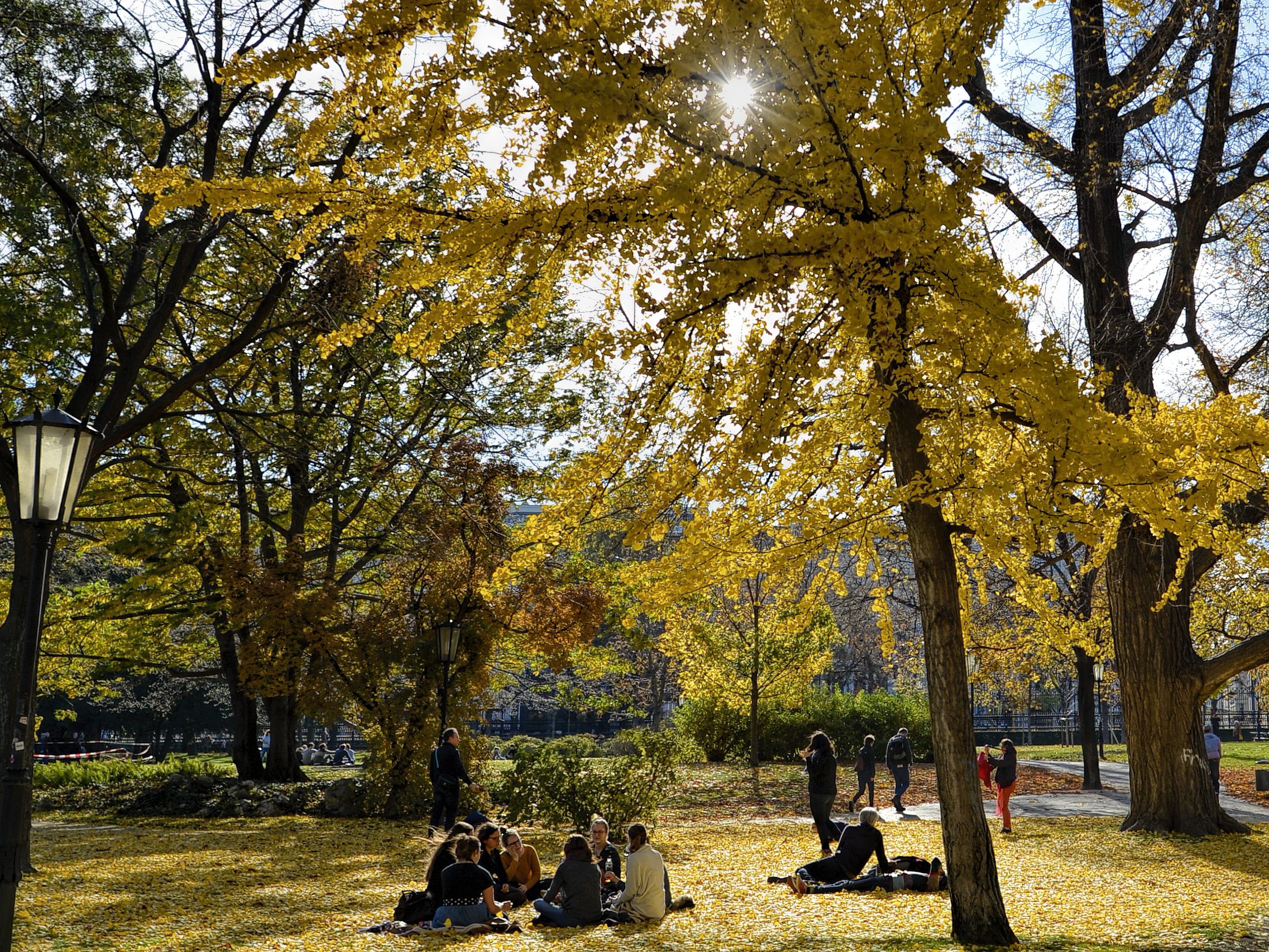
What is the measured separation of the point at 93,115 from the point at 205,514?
258 inches

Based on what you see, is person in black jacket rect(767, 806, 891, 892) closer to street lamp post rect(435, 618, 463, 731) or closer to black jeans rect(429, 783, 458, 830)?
black jeans rect(429, 783, 458, 830)

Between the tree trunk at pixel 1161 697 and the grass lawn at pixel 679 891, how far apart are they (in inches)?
19.5

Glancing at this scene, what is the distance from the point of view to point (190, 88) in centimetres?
1237

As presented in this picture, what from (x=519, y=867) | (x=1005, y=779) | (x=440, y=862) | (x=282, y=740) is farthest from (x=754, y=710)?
(x=440, y=862)

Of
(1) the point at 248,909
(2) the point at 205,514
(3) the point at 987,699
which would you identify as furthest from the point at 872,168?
(3) the point at 987,699

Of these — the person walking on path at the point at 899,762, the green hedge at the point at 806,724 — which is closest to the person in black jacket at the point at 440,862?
the person walking on path at the point at 899,762

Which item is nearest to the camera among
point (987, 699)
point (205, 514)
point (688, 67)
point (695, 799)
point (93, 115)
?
point (688, 67)

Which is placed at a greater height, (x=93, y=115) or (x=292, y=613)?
(x=93, y=115)

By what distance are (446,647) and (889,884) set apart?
719 cm

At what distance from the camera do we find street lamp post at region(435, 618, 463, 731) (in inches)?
554

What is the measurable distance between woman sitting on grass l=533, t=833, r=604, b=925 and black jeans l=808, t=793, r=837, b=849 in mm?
4709

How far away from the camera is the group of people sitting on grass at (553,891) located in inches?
302

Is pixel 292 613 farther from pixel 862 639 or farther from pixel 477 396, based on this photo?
pixel 862 639

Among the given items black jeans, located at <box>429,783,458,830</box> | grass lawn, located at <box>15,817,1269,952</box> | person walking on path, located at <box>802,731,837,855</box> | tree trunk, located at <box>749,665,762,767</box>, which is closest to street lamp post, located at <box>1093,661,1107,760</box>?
tree trunk, located at <box>749,665,762,767</box>
